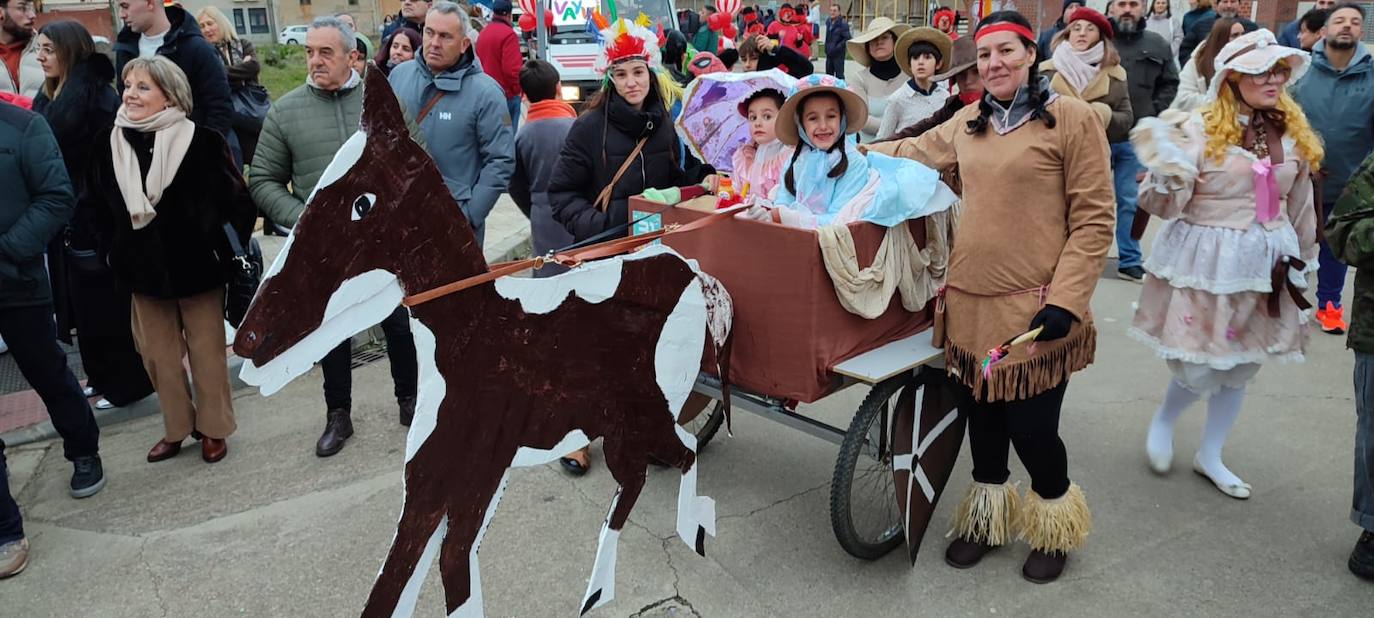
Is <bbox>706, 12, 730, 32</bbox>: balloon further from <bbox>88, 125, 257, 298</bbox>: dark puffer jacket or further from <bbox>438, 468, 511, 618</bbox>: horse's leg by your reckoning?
<bbox>438, 468, 511, 618</bbox>: horse's leg

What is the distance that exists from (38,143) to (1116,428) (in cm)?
489

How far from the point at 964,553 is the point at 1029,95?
5.43 feet

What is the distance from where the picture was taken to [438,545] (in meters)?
2.37

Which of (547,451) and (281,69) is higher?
(281,69)

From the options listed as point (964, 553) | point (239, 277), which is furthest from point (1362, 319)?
point (239, 277)

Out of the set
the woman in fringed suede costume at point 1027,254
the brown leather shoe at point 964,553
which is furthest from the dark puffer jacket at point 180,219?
the brown leather shoe at point 964,553

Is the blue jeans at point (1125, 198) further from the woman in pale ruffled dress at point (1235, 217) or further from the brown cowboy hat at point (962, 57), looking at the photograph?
the woman in pale ruffled dress at point (1235, 217)

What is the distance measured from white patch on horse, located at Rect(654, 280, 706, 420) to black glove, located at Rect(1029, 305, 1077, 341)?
1.04 m

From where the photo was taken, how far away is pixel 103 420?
16.1 ft

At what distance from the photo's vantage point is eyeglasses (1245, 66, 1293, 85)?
3533 millimetres

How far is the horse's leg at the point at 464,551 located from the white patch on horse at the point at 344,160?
2.63 feet

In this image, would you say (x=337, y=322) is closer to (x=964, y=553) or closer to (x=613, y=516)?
(x=613, y=516)

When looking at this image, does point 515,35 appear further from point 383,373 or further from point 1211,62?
point 1211,62

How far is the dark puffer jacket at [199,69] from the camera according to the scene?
5.09 metres
